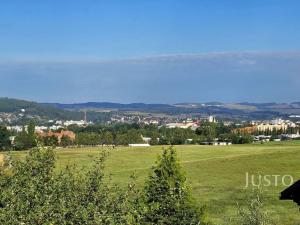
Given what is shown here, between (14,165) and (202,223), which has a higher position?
(14,165)

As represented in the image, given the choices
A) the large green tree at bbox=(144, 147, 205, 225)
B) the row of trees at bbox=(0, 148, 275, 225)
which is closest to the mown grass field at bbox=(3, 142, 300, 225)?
the large green tree at bbox=(144, 147, 205, 225)

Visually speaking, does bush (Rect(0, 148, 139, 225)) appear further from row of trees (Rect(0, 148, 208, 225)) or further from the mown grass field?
the mown grass field

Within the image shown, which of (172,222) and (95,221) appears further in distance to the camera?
(172,222)

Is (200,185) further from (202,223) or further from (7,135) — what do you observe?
(7,135)

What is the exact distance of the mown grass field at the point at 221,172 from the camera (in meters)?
50.5

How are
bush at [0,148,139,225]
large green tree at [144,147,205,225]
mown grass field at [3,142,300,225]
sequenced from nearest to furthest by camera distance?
1. bush at [0,148,139,225]
2. large green tree at [144,147,205,225]
3. mown grass field at [3,142,300,225]

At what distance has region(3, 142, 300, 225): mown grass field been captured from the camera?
5050 centimetres

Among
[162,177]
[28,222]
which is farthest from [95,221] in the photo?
[162,177]

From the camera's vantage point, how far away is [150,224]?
20766 millimetres

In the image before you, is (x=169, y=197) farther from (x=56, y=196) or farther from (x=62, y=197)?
(x=56, y=196)

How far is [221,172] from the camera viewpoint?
3027 inches

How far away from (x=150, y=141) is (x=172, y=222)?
142 meters

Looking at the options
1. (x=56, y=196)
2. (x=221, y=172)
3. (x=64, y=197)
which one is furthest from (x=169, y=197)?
(x=221, y=172)

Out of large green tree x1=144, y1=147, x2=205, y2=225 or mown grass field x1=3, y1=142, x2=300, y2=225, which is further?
mown grass field x1=3, y1=142, x2=300, y2=225
